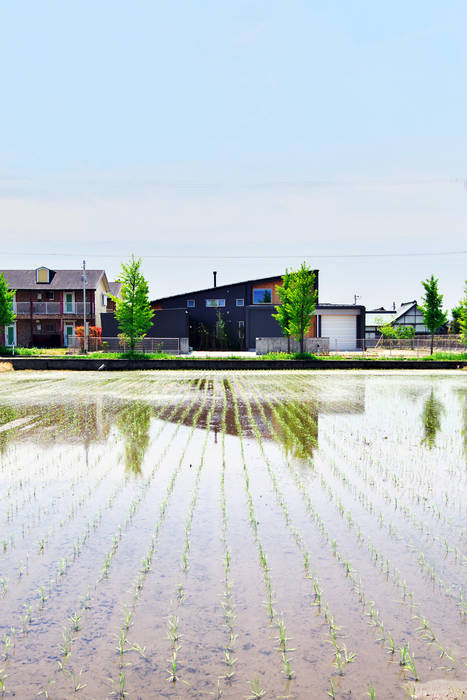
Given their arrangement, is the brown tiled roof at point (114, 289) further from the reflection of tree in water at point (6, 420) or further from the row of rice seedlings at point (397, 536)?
the row of rice seedlings at point (397, 536)

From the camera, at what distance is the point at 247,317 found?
4731cm

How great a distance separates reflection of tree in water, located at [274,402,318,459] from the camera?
9062mm

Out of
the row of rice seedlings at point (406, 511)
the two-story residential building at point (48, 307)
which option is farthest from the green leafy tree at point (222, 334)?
the row of rice seedlings at point (406, 511)

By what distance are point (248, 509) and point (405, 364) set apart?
26124mm

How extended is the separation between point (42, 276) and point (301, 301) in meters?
29.3

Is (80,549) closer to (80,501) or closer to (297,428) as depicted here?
(80,501)

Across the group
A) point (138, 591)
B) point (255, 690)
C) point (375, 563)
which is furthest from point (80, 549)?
point (375, 563)

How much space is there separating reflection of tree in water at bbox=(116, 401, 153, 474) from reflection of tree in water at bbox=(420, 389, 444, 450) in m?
5.16

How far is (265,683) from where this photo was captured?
297 cm

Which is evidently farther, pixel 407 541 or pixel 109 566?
pixel 407 541

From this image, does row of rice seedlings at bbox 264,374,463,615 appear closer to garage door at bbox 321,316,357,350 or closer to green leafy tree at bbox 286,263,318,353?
green leafy tree at bbox 286,263,318,353

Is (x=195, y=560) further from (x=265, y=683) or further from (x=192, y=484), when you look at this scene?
(x=192, y=484)

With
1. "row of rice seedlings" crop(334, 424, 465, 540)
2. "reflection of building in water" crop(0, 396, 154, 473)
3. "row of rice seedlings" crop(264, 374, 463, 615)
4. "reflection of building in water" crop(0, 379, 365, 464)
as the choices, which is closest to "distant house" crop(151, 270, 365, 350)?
"reflection of building in water" crop(0, 379, 365, 464)

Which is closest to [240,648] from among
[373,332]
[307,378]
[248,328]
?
[307,378]
